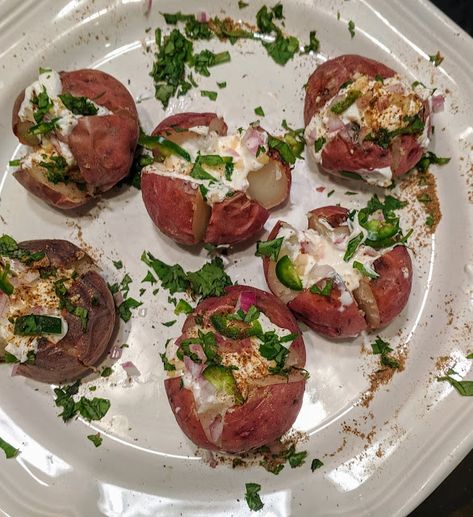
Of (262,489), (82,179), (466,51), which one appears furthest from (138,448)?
(466,51)

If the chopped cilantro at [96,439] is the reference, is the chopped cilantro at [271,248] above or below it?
above

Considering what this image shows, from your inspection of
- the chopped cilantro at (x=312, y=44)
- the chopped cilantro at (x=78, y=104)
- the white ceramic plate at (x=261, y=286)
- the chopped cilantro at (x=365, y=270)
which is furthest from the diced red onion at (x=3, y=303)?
the chopped cilantro at (x=312, y=44)

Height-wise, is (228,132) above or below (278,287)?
above

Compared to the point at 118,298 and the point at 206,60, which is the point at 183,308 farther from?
the point at 206,60

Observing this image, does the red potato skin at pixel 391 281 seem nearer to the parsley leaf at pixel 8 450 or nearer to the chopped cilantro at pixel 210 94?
the chopped cilantro at pixel 210 94

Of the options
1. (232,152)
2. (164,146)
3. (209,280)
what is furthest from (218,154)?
(209,280)

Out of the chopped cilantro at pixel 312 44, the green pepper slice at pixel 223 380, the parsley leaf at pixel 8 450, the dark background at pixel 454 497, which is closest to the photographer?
the green pepper slice at pixel 223 380

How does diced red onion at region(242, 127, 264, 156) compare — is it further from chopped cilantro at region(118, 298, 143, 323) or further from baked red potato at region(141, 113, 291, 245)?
chopped cilantro at region(118, 298, 143, 323)

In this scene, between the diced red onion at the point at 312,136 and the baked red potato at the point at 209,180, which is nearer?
the baked red potato at the point at 209,180

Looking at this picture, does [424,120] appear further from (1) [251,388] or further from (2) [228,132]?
(1) [251,388]
